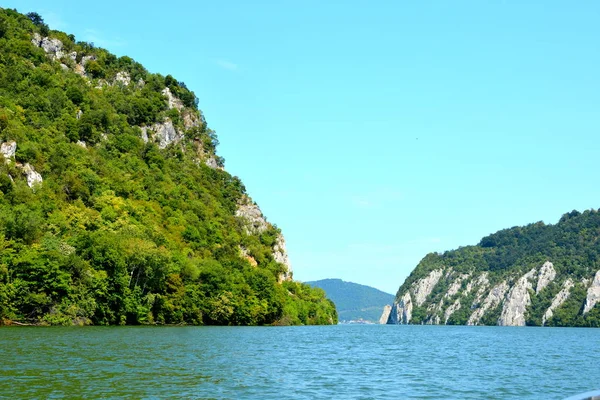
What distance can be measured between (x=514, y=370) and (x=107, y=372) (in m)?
27.8

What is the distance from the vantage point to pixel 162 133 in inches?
6949

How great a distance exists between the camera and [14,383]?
31.8 meters

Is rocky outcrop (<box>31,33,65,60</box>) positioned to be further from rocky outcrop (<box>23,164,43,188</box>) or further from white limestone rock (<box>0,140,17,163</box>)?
rocky outcrop (<box>23,164,43,188</box>)

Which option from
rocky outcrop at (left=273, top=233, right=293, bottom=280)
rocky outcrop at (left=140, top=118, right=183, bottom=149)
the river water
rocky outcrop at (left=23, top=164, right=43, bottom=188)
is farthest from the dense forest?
the river water

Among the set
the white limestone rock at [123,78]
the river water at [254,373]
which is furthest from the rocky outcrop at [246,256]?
the river water at [254,373]

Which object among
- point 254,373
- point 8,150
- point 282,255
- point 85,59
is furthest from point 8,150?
point 282,255

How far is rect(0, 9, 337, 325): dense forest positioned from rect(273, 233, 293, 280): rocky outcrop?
805 millimetres

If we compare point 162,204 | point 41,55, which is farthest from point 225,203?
point 41,55

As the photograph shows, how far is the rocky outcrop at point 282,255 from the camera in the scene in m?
186

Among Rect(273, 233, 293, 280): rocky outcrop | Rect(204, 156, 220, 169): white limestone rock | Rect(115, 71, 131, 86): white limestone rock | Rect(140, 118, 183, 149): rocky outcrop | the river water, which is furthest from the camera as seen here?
Rect(204, 156, 220, 169): white limestone rock

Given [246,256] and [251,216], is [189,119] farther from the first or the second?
[246,256]

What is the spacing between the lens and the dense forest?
90.6 metres

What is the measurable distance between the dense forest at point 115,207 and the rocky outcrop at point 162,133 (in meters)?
0.35

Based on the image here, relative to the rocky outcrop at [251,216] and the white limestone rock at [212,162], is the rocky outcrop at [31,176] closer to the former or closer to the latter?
the rocky outcrop at [251,216]
